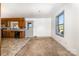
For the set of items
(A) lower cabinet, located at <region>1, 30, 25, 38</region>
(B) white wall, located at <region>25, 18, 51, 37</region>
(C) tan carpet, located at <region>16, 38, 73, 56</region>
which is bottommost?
(C) tan carpet, located at <region>16, 38, 73, 56</region>

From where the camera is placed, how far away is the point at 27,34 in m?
12.8

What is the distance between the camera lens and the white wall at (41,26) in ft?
43.0

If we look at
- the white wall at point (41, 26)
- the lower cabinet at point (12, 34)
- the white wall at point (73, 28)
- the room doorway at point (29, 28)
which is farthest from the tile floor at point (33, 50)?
the white wall at point (41, 26)

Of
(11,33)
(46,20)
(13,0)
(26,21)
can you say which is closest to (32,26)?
(26,21)

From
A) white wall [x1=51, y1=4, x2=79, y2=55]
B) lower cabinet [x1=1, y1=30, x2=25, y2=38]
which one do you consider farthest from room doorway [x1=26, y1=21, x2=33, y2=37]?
white wall [x1=51, y1=4, x2=79, y2=55]

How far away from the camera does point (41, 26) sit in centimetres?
1320

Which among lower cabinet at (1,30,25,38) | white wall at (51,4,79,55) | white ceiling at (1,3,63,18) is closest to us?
white wall at (51,4,79,55)

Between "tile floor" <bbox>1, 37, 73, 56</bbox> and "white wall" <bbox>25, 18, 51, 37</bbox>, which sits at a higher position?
"white wall" <bbox>25, 18, 51, 37</bbox>

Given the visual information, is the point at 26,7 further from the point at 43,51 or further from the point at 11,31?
the point at 11,31

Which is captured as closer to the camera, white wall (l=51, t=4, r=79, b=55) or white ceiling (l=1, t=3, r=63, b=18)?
white wall (l=51, t=4, r=79, b=55)

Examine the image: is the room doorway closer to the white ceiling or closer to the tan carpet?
the white ceiling

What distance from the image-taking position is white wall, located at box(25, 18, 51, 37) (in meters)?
13.1

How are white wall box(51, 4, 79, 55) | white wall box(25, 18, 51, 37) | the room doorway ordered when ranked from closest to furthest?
white wall box(51, 4, 79, 55)
the room doorway
white wall box(25, 18, 51, 37)

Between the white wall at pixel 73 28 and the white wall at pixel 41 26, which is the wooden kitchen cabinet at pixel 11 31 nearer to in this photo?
the white wall at pixel 41 26
